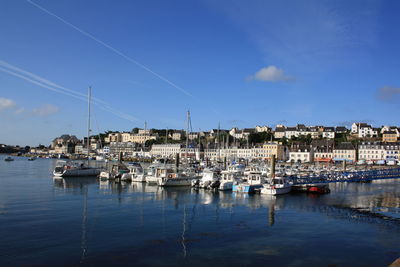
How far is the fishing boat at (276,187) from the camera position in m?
44.3

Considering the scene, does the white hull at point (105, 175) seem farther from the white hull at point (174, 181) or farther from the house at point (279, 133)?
the house at point (279, 133)

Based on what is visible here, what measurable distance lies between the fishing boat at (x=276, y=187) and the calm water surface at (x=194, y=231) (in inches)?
155

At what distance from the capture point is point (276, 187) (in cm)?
4466

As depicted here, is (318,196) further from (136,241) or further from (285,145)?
(285,145)

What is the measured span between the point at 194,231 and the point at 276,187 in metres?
22.8

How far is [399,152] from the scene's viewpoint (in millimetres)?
115625

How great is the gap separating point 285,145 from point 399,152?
44.5 metres

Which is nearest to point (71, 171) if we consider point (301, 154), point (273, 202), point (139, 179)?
point (139, 179)

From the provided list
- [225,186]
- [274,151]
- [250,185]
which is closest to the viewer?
[250,185]

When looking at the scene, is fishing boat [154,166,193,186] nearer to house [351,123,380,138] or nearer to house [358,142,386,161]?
house [358,142,386,161]

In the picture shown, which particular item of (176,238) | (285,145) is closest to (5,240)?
(176,238)

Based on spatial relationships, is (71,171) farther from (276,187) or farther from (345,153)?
(345,153)

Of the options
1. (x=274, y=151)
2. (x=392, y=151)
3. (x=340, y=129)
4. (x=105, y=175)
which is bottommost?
(x=105, y=175)

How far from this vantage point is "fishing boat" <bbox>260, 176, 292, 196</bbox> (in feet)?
145
